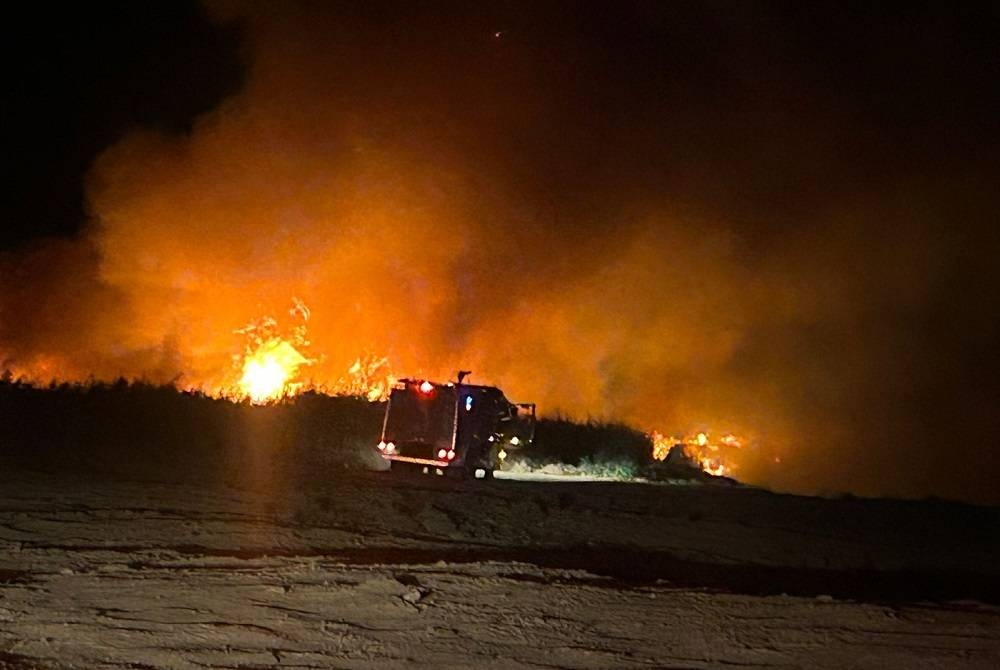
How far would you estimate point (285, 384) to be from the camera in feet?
87.4

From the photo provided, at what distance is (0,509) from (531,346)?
23546 mm

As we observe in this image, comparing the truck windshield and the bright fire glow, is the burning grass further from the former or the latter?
the bright fire glow

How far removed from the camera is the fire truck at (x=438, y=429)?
16938mm

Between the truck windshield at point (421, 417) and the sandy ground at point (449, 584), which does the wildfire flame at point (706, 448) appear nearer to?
the truck windshield at point (421, 417)

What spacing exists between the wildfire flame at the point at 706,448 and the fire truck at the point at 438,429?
11073 millimetres

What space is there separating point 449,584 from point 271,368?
21315mm

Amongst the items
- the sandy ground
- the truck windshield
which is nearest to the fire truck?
the truck windshield

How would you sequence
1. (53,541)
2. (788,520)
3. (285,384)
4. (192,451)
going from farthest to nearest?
(285,384), (192,451), (788,520), (53,541)

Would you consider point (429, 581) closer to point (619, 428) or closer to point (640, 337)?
point (619, 428)

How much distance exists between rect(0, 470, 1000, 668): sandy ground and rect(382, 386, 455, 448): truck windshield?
3.82 m

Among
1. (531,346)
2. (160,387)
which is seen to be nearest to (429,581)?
(160,387)

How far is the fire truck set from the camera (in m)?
16.9

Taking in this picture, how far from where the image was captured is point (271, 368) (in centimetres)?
2764

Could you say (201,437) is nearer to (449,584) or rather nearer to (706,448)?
(449,584)
